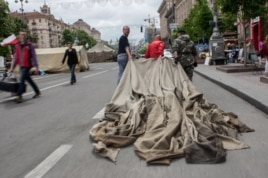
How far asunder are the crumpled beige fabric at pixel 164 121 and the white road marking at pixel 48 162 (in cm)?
51

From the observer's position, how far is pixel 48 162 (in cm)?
520

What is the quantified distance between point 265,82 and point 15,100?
7794 mm

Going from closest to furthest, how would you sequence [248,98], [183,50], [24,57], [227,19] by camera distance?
[248,98]
[183,50]
[24,57]
[227,19]

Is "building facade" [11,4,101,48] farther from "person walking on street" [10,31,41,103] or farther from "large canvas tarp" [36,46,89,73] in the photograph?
"person walking on street" [10,31,41,103]

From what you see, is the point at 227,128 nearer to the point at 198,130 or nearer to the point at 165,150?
the point at 198,130

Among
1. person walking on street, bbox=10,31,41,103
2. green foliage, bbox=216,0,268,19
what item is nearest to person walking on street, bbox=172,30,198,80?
person walking on street, bbox=10,31,41,103

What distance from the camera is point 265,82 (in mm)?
13375

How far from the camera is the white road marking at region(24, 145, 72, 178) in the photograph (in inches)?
186

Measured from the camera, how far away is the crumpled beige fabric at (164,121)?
514cm

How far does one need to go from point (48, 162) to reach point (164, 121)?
1.91 m

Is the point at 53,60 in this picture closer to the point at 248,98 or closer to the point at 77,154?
the point at 248,98

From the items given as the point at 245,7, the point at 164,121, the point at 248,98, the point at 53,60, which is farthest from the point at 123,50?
the point at 53,60

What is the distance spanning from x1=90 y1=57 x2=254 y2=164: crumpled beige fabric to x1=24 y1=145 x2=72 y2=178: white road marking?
1.67 ft

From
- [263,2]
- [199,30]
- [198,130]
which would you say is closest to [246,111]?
[198,130]
